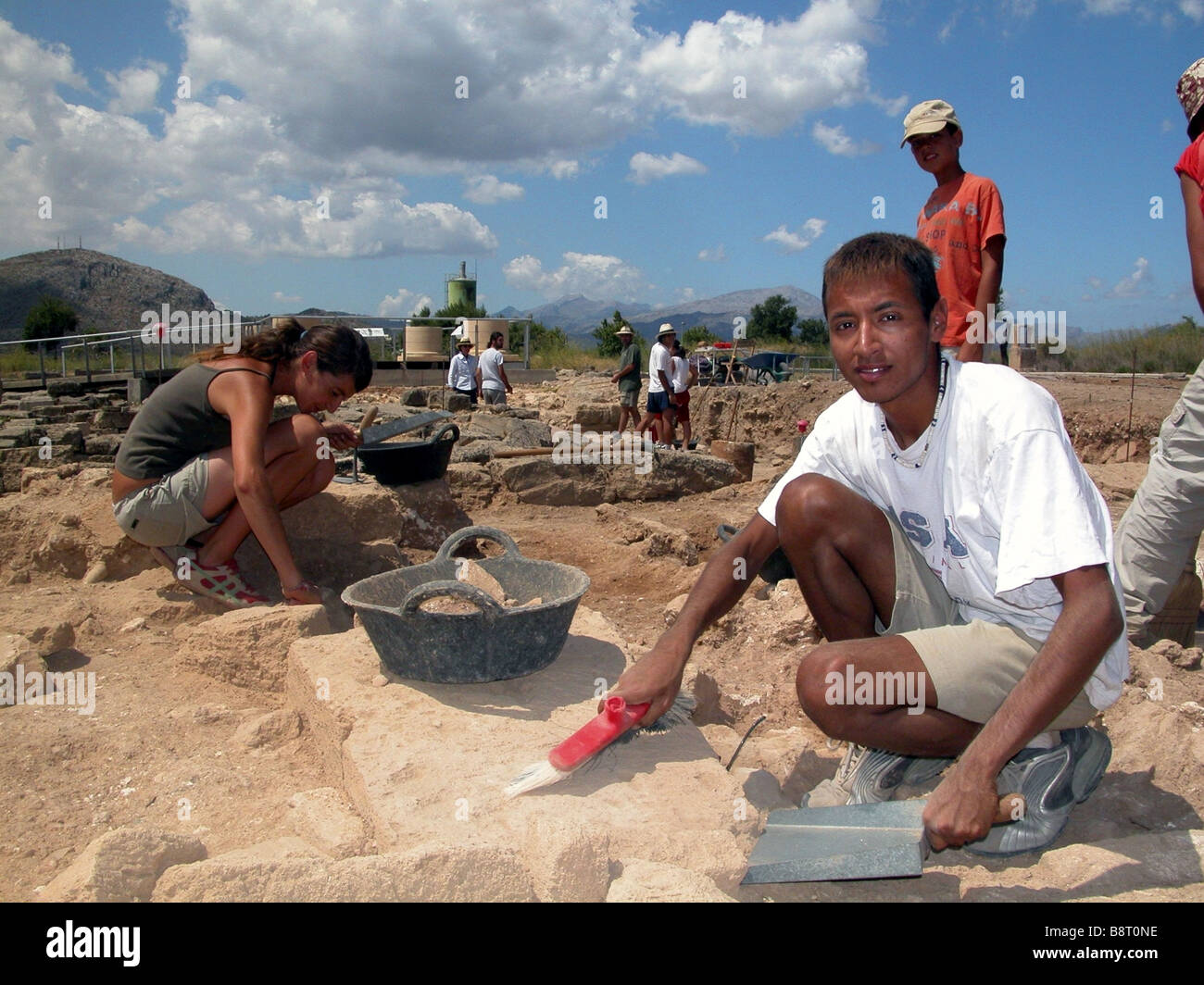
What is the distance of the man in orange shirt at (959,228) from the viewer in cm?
366

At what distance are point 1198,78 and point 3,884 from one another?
428cm

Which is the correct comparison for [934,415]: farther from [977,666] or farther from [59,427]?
[59,427]

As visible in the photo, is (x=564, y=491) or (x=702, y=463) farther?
(x=702, y=463)

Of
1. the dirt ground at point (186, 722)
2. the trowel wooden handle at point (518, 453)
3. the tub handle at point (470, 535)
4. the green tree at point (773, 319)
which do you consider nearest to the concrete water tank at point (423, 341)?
the trowel wooden handle at point (518, 453)

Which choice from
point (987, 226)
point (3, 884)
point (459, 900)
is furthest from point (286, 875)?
point (987, 226)

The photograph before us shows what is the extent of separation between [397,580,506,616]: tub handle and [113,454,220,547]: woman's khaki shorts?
164cm

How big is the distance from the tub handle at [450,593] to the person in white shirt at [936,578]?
1.38ft

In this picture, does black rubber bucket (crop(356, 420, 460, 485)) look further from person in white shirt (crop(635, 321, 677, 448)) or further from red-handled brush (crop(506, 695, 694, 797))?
person in white shirt (crop(635, 321, 677, 448))

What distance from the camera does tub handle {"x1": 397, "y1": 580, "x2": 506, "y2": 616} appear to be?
2148 mm

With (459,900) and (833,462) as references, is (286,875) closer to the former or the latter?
(459,900)

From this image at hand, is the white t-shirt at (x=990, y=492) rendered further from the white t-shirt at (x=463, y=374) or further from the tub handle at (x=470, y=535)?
the white t-shirt at (x=463, y=374)

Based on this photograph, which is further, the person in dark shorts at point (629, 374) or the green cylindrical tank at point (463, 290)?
the green cylindrical tank at point (463, 290)
